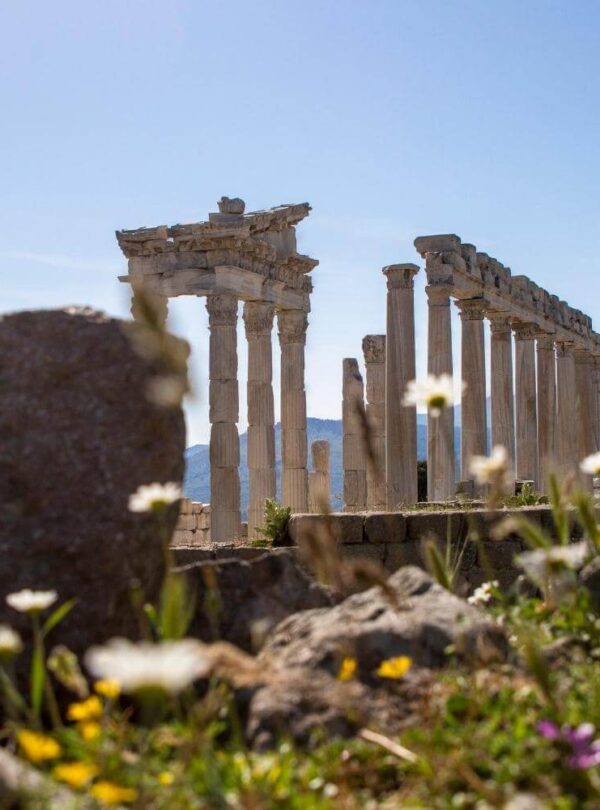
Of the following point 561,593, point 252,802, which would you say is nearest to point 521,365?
point 561,593

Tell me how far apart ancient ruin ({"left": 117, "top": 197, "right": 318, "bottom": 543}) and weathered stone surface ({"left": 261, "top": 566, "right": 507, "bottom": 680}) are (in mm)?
26048

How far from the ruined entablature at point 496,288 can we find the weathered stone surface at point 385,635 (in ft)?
88.9

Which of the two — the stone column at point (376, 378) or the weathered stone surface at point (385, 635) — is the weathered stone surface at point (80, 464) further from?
the stone column at point (376, 378)

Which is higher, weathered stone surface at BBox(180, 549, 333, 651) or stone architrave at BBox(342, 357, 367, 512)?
stone architrave at BBox(342, 357, 367, 512)

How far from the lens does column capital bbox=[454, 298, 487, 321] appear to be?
117ft

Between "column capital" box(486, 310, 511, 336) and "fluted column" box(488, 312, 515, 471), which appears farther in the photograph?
"fluted column" box(488, 312, 515, 471)

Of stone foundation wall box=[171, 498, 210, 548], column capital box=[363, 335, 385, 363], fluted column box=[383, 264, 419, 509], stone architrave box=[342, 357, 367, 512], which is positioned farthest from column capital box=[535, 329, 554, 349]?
stone foundation wall box=[171, 498, 210, 548]

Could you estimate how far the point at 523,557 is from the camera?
5645mm

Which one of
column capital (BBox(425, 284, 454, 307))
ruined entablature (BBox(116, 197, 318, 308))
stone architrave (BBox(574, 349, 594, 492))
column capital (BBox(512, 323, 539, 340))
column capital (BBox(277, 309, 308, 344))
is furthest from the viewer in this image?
stone architrave (BBox(574, 349, 594, 492))

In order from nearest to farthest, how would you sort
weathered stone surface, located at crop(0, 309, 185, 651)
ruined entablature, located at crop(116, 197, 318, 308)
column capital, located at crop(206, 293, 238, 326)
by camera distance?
weathered stone surface, located at crop(0, 309, 185, 651), ruined entablature, located at crop(116, 197, 318, 308), column capital, located at crop(206, 293, 238, 326)

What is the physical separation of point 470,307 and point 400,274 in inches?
157

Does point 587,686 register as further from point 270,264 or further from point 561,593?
point 270,264

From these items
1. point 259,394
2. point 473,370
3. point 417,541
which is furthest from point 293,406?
point 417,541

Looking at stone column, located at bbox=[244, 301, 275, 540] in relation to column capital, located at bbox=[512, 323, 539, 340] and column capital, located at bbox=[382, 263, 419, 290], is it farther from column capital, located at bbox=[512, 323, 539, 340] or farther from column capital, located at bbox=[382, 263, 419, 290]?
column capital, located at bbox=[512, 323, 539, 340]
